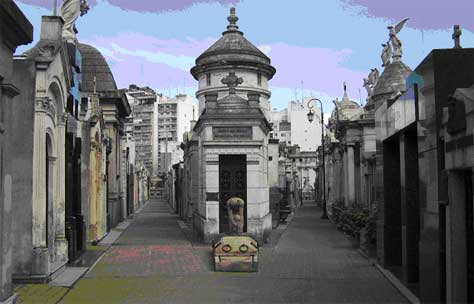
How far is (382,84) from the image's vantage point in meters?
20.3

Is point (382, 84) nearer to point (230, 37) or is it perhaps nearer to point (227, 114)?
point (227, 114)

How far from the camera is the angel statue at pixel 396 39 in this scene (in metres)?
20.1

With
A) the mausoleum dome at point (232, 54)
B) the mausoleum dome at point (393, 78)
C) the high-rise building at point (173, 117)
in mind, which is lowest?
the mausoleum dome at point (393, 78)

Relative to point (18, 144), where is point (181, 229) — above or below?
below

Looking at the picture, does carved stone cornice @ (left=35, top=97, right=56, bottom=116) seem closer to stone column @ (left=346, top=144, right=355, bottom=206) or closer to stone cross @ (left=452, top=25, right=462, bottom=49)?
stone cross @ (left=452, top=25, right=462, bottom=49)

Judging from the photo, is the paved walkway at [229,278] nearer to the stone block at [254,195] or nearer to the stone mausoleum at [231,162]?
the stone mausoleum at [231,162]

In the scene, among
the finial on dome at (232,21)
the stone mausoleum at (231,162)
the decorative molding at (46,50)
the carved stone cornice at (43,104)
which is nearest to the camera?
the carved stone cornice at (43,104)

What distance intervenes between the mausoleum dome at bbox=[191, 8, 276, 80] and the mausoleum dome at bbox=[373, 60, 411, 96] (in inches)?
307

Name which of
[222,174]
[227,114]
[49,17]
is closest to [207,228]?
[222,174]

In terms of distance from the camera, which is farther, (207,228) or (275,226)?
(275,226)

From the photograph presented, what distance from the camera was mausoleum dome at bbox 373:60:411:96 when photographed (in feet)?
65.2

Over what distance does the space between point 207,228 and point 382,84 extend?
7779 mm

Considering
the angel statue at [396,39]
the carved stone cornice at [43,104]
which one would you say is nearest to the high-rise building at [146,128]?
the angel statue at [396,39]

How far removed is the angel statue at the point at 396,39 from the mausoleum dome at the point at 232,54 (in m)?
7.83
